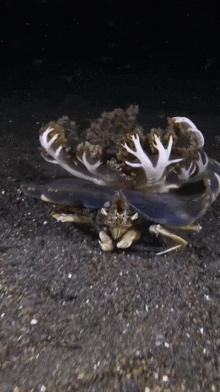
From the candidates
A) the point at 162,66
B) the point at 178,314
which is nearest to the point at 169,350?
the point at 178,314

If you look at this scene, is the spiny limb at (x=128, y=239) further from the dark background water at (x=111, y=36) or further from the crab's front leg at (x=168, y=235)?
the dark background water at (x=111, y=36)

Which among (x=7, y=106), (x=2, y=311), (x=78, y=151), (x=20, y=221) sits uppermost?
(x=78, y=151)

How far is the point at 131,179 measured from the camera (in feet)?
10.4

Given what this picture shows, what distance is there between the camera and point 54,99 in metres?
7.48

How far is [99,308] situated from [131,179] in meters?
1.26

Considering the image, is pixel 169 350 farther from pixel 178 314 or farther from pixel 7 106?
pixel 7 106

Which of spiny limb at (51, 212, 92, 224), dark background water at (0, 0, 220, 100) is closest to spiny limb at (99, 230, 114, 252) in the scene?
spiny limb at (51, 212, 92, 224)

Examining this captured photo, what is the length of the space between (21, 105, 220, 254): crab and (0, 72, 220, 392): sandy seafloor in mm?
150

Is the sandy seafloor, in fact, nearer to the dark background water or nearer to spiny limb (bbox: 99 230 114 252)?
spiny limb (bbox: 99 230 114 252)

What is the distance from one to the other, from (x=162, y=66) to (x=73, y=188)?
27.6 ft

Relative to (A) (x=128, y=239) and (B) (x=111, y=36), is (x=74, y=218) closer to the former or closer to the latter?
(A) (x=128, y=239)

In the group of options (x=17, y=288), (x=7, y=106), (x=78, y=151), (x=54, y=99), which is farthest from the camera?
(x=54, y=99)

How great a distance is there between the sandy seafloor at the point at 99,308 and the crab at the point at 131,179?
0.49ft

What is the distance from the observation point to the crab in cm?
288
